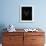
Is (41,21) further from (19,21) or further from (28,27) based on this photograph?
(19,21)

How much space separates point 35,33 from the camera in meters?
3.51

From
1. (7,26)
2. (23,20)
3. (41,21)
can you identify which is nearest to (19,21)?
(23,20)

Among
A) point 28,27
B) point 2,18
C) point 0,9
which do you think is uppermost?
point 0,9

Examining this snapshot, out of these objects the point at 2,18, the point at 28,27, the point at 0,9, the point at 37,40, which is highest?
the point at 0,9

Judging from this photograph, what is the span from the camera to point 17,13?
13.2ft

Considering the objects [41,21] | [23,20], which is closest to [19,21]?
[23,20]

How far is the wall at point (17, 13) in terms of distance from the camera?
399 centimetres

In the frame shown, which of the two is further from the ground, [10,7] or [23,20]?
[10,7]

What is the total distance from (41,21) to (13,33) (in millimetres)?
1095

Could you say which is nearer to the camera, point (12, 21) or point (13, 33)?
point (13, 33)

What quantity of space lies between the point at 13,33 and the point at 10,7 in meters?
0.96

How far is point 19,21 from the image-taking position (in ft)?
13.2

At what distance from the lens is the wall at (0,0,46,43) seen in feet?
13.1

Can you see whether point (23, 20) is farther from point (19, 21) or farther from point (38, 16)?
point (38, 16)
